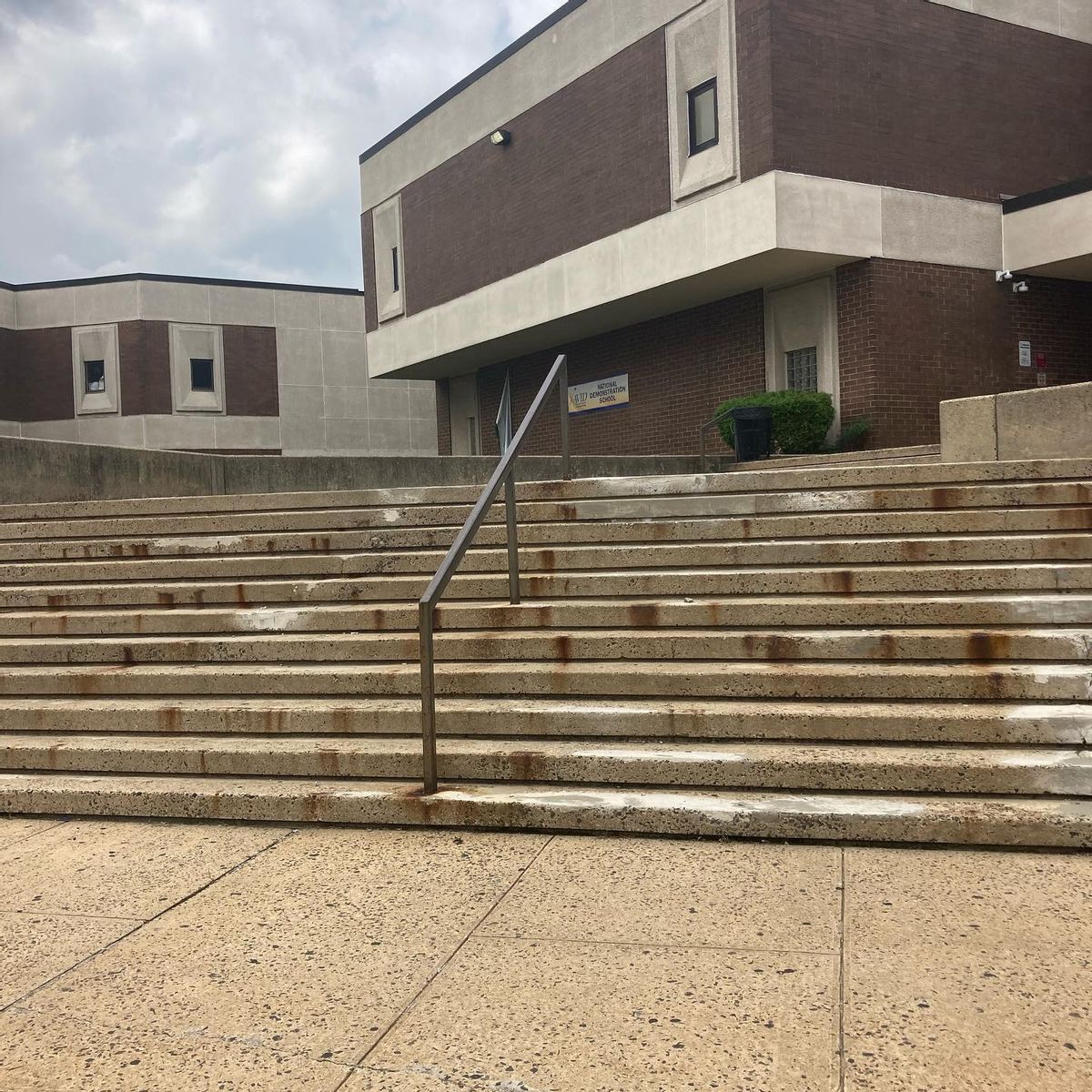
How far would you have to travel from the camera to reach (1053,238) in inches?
581

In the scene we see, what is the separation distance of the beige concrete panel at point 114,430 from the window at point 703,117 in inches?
828

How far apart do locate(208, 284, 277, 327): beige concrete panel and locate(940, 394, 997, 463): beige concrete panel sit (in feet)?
91.3

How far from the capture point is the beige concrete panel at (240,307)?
31797 millimetres

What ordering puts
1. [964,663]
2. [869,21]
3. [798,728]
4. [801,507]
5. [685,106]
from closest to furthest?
[798,728] → [964,663] → [801,507] → [869,21] → [685,106]

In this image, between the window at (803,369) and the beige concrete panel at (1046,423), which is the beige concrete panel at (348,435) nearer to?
the window at (803,369)

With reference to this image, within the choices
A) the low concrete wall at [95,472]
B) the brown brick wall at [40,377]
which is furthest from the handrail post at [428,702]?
the brown brick wall at [40,377]

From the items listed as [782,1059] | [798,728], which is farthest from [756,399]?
[782,1059]

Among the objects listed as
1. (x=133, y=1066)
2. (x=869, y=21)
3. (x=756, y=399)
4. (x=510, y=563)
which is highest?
(x=869, y=21)

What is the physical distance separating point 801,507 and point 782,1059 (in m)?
4.38

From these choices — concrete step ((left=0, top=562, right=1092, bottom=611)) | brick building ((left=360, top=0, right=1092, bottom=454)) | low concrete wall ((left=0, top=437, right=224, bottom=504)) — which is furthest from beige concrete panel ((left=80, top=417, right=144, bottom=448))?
concrete step ((left=0, top=562, right=1092, bottom=611))

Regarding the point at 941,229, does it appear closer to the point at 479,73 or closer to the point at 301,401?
the point at 479,73

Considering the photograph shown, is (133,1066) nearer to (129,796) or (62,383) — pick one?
(129,796)

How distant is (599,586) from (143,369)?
28661 mm

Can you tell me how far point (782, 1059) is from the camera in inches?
94.3
